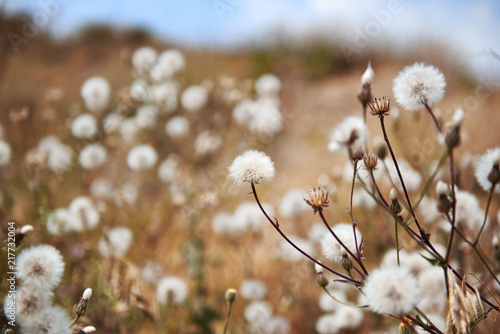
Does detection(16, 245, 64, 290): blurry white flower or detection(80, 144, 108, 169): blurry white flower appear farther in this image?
detection(80, 144, 108, 169): blurry white flower

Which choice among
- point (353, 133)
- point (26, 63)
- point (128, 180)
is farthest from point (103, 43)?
point (353, 133)

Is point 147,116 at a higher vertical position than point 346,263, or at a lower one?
higher

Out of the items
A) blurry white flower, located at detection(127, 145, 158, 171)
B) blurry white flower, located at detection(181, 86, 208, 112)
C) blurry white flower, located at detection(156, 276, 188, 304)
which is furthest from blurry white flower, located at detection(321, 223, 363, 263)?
blurry white flower, located at detection(181, 86, 208, 112)

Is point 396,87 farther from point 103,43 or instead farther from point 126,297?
point 103,43

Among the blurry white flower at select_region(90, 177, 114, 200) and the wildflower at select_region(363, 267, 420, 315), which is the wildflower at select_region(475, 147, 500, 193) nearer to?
the wildflower at select_region(363, 267, 420, 315)

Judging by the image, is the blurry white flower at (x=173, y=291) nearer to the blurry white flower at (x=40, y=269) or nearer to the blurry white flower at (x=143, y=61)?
the blurry white flower at (x=40, y=269)

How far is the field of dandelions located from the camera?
86 cm

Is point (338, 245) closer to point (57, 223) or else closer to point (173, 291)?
point (173, 291)

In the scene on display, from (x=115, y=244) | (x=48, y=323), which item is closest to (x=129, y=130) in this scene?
(x=115, y=244)

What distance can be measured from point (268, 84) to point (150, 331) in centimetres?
170

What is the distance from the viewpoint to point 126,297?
5.37 ft

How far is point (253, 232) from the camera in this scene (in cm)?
216

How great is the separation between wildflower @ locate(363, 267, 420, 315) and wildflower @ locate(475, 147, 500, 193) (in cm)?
30

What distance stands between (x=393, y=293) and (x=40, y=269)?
777 mm
